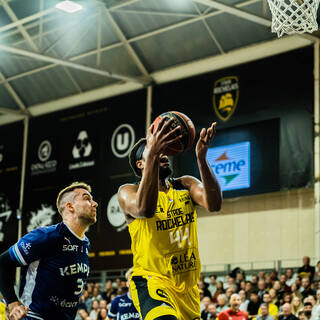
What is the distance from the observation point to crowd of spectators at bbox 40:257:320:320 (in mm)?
14734

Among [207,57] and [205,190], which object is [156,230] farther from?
[207,57]

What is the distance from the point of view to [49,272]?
6.07m

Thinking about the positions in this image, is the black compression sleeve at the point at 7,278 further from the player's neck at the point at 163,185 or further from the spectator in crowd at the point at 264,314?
the spectator in crowd at the point at 264,314

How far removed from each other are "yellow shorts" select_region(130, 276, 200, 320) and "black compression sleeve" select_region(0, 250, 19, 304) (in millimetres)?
1009

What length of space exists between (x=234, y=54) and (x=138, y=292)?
16.3 metres

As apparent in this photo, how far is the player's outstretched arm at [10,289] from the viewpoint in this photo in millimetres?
5609

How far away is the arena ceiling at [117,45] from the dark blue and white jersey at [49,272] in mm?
13012

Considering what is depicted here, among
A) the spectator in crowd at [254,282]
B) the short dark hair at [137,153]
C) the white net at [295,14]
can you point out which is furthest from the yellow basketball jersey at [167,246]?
the spectator in crowd at [254,282]

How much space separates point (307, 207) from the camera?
761 inches

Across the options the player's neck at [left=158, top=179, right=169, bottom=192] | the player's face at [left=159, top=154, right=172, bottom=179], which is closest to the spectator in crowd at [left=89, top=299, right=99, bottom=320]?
the player's neck at [left=158, top=179, right=169, bottom=192]

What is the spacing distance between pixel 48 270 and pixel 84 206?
0.72 meters

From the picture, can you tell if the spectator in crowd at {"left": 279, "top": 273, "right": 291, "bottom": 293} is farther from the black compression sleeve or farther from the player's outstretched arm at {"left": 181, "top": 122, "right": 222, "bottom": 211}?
the black compression sleeve

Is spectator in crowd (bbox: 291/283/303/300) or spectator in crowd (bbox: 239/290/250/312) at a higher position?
spectator in crowd (bbox: 291/283/303/300)

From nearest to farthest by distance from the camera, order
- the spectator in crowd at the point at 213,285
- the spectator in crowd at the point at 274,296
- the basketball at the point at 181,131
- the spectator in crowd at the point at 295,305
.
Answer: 1. the basketball at the point at 181,131
2. the spectator in crowd at the point at 295,305
3. the spectator in crowd at the point at 274,296
4. the spectator in crowd at the point at 213,285
